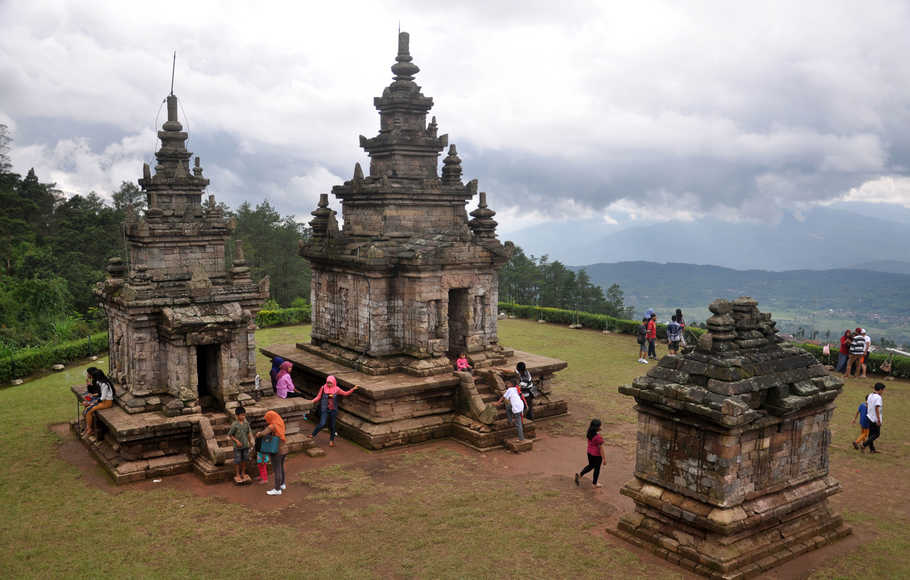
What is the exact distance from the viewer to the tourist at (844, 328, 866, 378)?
74.3 ft

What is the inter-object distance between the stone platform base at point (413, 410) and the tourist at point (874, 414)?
767cm

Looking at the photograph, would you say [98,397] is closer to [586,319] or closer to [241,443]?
[241,443]

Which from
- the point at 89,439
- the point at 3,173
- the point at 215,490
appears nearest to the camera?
the point at 215,490

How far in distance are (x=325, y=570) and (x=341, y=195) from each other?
41.1 feet

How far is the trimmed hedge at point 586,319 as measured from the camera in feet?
102

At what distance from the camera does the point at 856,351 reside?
74.6ft

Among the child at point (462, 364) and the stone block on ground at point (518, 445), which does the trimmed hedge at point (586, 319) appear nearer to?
the child at point (462, 364)

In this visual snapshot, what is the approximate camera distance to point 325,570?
1041 cm

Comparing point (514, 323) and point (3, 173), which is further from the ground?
point (3, 173)

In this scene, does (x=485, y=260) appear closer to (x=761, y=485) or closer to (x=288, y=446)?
(x=288, y=446)

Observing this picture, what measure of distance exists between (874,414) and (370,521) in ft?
37.7

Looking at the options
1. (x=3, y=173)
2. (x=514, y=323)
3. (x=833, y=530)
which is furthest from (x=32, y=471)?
(x=3, y=173)

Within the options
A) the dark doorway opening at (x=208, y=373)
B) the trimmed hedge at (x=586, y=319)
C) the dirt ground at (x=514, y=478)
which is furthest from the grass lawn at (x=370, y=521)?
the trimmed hedge at (x=586, y=319)

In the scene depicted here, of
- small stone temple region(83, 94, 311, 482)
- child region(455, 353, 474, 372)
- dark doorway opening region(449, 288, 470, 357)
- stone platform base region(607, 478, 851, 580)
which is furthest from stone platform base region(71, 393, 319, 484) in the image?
stone platform base region(607, 478, 851, 580)
